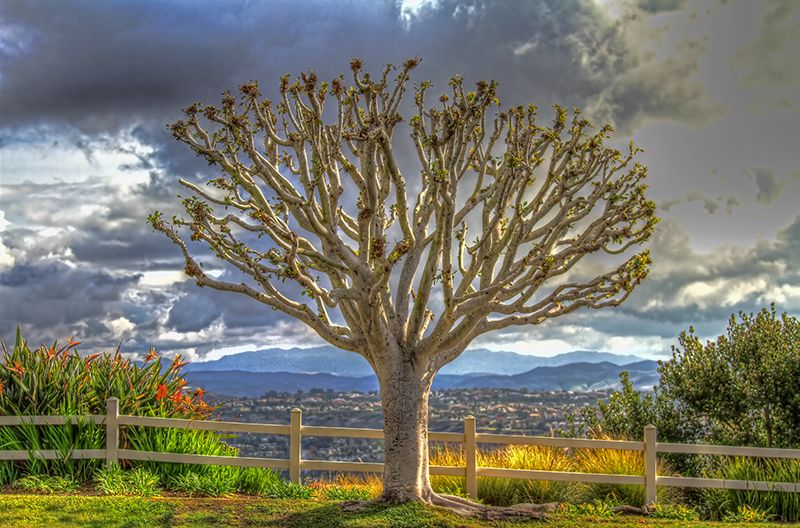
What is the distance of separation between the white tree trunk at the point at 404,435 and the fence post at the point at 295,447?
2.73 meters

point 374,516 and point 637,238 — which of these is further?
point 637,238

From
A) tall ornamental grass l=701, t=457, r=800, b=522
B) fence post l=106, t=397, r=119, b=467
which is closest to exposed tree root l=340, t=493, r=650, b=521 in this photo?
tall ornamental grass l=701, t=457, r=800, b=522

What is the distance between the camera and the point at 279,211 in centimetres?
1576

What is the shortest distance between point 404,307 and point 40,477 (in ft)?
27.2

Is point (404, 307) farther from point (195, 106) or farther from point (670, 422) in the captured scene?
point (670, 422)

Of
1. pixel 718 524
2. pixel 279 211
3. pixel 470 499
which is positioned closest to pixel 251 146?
pixel 279 211

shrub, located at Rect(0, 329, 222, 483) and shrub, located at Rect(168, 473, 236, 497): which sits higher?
shrub, located at Rect(0, 329, 222, 483)

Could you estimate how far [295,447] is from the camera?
16.7 metres

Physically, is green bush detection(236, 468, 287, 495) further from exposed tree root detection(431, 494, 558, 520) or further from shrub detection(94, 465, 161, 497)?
exposed tree root detection(431, 494, 558, 520)

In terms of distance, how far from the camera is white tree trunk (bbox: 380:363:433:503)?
47.1 feet

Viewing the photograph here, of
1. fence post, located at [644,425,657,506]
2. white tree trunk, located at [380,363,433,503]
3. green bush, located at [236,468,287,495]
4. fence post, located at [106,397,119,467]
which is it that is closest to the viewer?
white tree trunk, located at [380,363,433,503]

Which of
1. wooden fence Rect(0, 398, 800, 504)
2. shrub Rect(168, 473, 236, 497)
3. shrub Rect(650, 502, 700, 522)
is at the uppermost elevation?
wooden fence Rect(0, 398, 800, 504)

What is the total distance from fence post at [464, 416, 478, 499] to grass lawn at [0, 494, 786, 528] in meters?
1.82

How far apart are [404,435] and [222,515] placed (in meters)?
3.29
